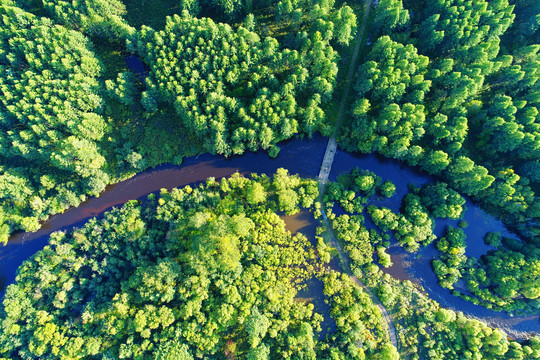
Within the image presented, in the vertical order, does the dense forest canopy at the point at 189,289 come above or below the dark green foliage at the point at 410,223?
below

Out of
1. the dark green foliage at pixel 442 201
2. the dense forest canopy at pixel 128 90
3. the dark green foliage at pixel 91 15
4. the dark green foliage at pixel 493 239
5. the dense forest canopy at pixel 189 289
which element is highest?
the dark green foliage at pixel 91 15

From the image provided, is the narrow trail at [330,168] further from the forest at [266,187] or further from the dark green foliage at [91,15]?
the dark green foliage at [91,15]

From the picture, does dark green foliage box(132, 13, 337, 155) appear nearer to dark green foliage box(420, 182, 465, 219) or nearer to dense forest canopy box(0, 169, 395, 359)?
dense forest canopy box(0, 169, 395, 359)

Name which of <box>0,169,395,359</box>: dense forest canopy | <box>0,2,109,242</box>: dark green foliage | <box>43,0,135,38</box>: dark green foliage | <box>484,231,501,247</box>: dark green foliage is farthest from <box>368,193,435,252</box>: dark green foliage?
<box>43,0,135,38</box>: dark green foliage

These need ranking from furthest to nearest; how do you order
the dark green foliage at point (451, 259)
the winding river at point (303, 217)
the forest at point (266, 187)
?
the winding river at point (303, 217)
the dark green foliage at point (451, 259)
the forest at point (266, 187)

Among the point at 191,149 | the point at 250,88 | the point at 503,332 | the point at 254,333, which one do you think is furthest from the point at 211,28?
the point at 503,332

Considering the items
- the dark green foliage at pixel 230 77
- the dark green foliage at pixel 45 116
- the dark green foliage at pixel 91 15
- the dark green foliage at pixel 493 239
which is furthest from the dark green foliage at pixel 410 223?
the dark green foliage at pixel 91 15

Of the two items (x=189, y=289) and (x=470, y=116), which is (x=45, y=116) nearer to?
(x=189, y=289)

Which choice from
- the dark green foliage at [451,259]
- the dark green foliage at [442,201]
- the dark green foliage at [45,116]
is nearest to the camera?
the dark green foliage at [45,116]
